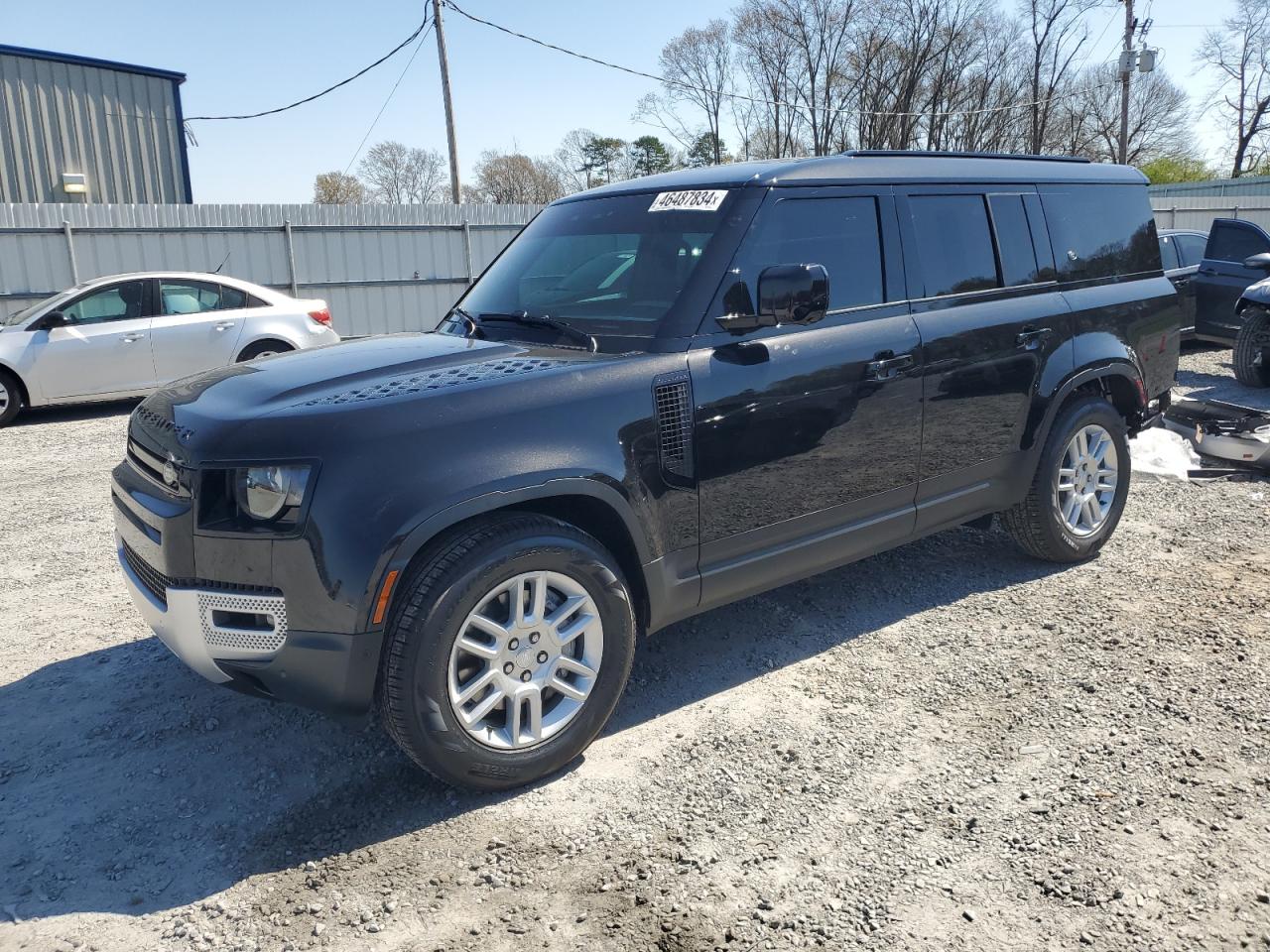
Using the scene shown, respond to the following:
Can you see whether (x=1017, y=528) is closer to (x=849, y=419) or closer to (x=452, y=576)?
(x=849, y=419)

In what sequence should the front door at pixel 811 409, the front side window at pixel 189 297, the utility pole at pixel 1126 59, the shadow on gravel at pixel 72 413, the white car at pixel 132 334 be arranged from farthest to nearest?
the utility pole at pixel 1126 59 → the front side window at pixel 189 297 → the shadow on gravel at pixel 72 413 → the white car at pixel 132 334 → the front door at pixel 811 409

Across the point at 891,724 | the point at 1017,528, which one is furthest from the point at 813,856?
the point at 1017,528

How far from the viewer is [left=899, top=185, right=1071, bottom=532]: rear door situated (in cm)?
428

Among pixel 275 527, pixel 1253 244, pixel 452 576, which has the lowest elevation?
pixel 452 576

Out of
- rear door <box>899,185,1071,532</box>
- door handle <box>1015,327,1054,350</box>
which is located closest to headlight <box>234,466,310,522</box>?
rear door <box>899,185,1071,532</box>

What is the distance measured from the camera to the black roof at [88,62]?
21328 mm

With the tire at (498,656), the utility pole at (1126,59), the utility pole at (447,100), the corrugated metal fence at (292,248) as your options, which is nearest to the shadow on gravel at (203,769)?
the tire at (498,656)

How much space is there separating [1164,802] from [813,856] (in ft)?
3.79

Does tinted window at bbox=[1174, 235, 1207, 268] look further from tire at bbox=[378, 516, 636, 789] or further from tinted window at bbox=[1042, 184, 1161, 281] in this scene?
tire at bbox=[378, 516, 636, 789]

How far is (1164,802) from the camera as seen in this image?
3.04 metres

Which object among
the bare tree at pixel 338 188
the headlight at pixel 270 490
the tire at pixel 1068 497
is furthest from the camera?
the bare tree at pixel 338 188

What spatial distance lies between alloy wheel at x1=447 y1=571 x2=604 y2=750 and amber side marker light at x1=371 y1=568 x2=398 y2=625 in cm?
25

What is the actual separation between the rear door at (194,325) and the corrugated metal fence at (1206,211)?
834 inches

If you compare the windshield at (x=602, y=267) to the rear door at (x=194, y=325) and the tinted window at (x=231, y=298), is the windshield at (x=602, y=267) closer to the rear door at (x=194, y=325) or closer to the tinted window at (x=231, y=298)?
the rear door at (x=194, y=325)
